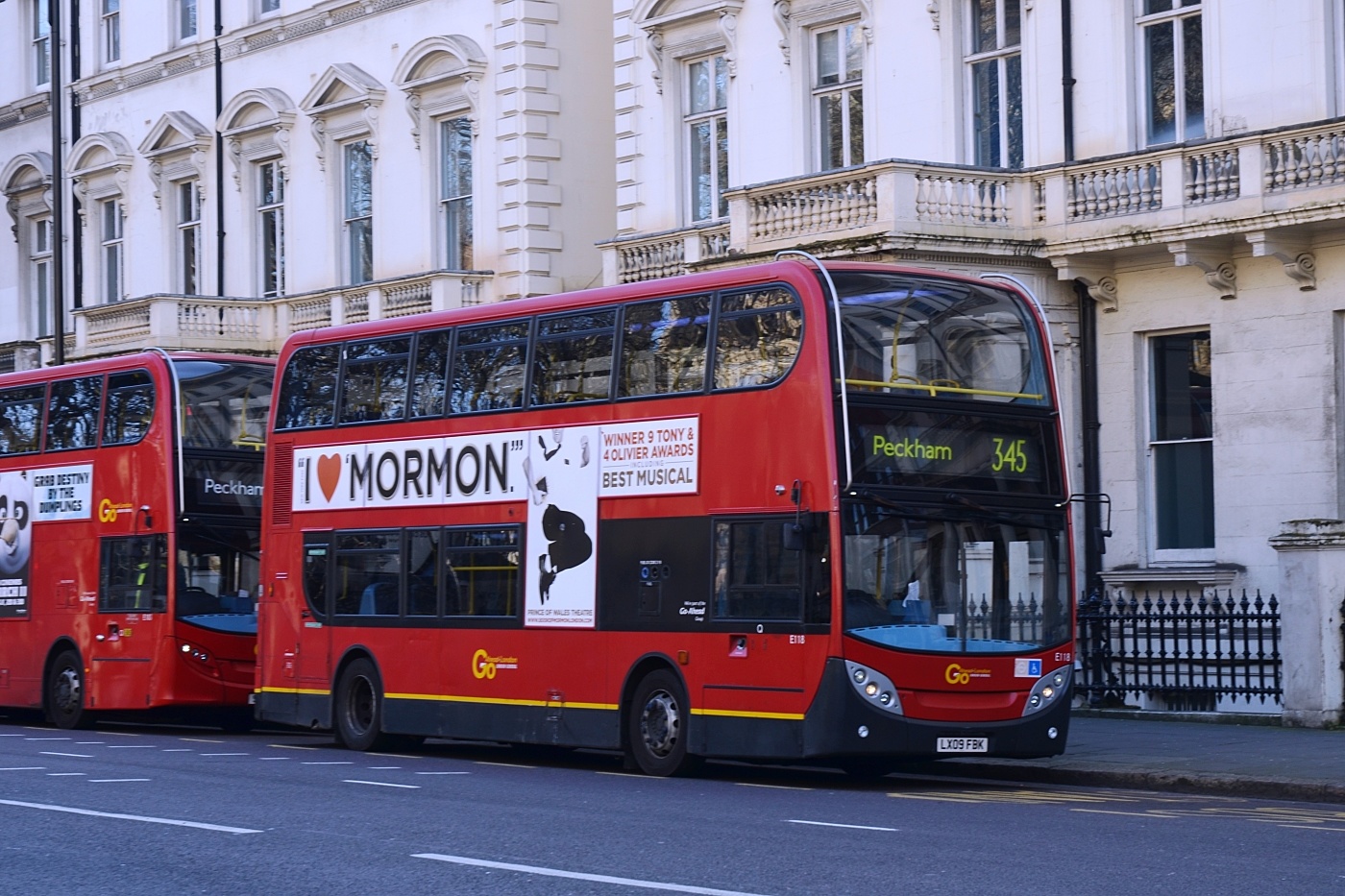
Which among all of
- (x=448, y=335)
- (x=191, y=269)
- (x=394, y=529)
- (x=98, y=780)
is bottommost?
(x=98, y=780)

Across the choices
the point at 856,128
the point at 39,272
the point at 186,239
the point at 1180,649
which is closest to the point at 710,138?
the point at 856,128

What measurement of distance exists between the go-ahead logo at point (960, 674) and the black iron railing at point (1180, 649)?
5858mm

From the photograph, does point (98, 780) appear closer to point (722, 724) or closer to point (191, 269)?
point (722, 724)

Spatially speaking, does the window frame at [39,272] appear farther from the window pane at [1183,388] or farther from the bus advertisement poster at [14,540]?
the window pane at [1183,388]

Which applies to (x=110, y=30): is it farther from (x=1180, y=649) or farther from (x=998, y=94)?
(x=1180, y=649)

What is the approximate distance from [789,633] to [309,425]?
7184 millimetres

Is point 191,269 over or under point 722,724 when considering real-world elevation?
over

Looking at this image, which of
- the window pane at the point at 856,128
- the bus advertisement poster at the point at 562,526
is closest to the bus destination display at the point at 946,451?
the bus advertisement poster at the point at 562,526

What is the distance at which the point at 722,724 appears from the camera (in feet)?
58.9

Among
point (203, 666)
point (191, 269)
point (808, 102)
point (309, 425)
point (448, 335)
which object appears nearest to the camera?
point (448, 335)

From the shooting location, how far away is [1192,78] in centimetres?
2503

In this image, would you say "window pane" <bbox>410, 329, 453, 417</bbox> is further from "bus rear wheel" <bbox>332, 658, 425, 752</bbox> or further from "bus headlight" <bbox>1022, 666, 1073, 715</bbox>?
"bus headlight" <bbox>1022, 666, 1073, 715</bbox>

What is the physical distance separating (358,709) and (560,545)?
12.6 ft

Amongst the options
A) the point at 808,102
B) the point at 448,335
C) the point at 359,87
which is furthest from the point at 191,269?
the point at 448,335
